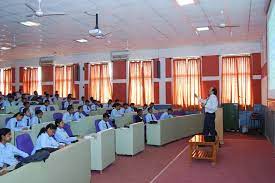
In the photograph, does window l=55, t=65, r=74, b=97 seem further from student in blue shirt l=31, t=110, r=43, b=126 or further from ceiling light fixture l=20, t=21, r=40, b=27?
student in blue shirt l=31, t=110, r=43, b=126

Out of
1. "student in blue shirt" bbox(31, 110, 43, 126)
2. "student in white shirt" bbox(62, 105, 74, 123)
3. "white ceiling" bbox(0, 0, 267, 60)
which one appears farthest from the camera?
"student in white shirt" bbox(62, 105, 74, 123)

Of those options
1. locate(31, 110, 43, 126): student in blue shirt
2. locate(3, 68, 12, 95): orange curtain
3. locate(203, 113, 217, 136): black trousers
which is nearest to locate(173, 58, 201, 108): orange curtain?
locate(203, 113, 217, 136): black trousers

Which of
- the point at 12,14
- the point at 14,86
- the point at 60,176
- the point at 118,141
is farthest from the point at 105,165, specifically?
the point at 14,86

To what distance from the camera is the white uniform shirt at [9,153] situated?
4.30 meters

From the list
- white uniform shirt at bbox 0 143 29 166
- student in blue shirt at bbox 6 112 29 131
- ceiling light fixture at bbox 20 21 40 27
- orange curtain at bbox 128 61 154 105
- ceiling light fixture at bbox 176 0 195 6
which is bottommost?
white uniform shirt at bbox 0 143 29 166

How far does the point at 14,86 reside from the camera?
57.4 ft

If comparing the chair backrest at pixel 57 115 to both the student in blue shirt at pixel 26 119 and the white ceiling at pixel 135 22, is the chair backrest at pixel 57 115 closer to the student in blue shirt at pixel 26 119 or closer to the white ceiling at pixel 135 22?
the student in blue shirt at pixel 26 119

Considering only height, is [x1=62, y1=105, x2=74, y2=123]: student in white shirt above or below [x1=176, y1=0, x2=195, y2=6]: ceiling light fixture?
below

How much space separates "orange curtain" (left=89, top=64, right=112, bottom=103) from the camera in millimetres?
14984

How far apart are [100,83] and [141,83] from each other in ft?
7.52

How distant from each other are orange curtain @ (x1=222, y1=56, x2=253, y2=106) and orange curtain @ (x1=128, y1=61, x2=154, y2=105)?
3.47 meters

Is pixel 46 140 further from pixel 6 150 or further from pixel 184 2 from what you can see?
pixel 184 2

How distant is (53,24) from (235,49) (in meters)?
7.89

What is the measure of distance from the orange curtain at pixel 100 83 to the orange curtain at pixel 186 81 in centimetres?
353
